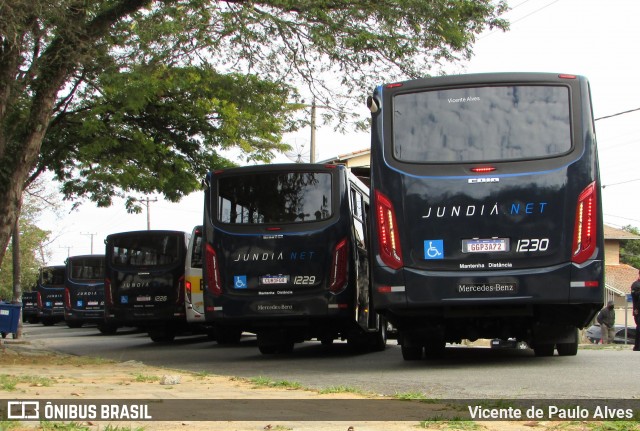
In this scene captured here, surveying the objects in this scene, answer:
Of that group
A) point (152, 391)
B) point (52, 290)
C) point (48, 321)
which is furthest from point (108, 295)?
point (48, 321)

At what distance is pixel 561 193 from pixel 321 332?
570 centimetres

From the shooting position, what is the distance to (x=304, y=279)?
13.5 metres

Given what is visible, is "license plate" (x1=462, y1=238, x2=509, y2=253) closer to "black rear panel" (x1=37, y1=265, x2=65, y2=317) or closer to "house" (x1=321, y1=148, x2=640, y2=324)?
"black rear panel" (x1=37, y1=265, x2=65, y2=317)

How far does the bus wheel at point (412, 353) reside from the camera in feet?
40.2

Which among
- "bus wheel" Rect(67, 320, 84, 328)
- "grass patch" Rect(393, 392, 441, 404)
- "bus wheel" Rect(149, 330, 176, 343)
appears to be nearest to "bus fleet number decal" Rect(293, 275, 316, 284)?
"grass patch" Rect(393, 392, 441, 404)

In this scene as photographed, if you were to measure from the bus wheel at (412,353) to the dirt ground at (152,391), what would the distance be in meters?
3.03

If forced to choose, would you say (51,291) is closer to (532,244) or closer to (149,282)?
(149,282)

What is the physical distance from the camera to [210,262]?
14.0 metres

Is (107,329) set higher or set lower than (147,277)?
lower

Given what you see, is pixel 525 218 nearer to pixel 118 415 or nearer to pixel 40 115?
pixel 118 415

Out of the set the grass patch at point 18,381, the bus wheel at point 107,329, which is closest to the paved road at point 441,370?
the grass patch at point 18,381

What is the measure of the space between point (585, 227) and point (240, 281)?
18.1 ft

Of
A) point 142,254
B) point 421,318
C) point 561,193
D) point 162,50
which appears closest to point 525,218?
point 561,193

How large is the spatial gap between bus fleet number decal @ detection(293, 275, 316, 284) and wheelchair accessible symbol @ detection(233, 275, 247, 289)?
778mm
